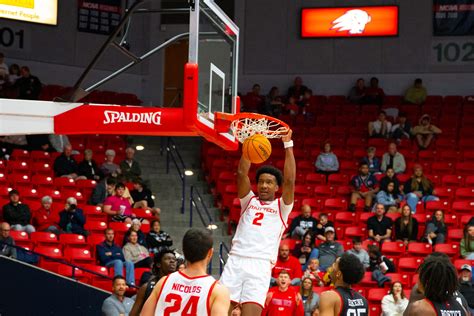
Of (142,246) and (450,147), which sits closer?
(142,246)

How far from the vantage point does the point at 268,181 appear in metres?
8.93

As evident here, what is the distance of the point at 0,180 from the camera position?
17.5 m

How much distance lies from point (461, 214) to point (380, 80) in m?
7.12

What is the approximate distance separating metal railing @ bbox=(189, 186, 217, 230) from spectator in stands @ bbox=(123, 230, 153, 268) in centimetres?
251

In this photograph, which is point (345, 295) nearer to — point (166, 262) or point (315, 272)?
point (166, 262)

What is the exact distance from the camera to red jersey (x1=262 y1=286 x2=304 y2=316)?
44.0 feet

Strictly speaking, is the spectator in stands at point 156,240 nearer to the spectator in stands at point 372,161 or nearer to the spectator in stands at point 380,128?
the spectator in stands at point 372,161

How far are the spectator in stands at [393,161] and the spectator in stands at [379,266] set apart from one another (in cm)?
370

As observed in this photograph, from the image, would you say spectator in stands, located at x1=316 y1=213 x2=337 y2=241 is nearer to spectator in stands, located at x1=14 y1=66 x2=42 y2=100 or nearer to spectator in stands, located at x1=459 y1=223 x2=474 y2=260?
spectator in stands, located at x1=459 y1=223 x2=474 y2=260

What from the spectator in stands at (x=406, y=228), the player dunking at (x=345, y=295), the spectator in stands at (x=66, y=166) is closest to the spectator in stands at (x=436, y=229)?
the spectator in stands at (x=406, y=228)

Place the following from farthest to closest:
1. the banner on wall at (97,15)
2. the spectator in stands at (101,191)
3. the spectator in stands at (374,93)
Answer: the banner on wall at (97,15), the spectator in stands at (374,93), the spectator in stands at (101,191)

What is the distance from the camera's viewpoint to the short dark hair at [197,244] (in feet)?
20.6

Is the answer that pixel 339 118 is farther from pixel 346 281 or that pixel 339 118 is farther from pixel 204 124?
pixel 346 281

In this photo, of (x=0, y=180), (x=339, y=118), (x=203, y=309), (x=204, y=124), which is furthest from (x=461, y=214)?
(x=203, y=309)
